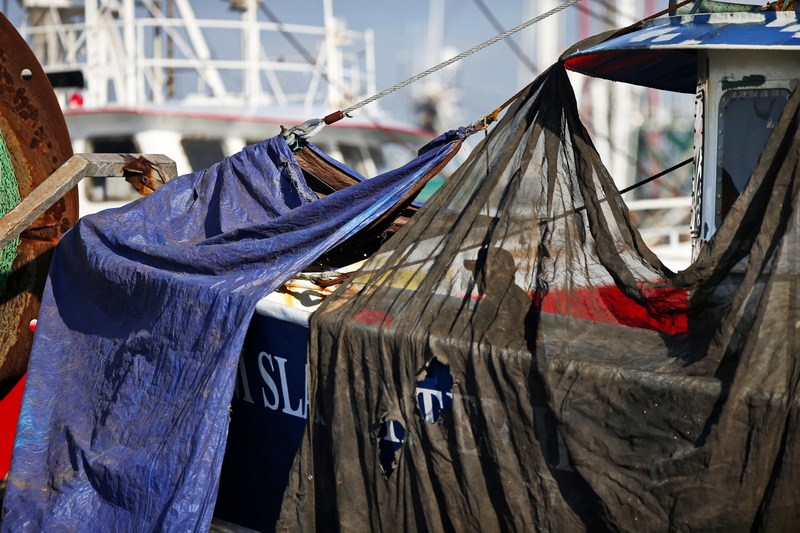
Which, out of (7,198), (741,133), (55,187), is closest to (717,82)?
(741,133)

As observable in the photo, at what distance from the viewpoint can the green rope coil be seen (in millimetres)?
5062

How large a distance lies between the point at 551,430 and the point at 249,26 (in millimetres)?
11941

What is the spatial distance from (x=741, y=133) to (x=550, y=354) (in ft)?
4.99

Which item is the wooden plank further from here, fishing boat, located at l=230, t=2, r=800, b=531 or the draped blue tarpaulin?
fishing boat, located at l=230, t=2, r=800, b=531

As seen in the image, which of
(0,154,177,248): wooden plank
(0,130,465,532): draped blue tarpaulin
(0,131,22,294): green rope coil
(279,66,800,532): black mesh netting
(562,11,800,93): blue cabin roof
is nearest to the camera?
(279,66,800,532): black mesh netting

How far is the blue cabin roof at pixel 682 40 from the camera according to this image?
3.48 m

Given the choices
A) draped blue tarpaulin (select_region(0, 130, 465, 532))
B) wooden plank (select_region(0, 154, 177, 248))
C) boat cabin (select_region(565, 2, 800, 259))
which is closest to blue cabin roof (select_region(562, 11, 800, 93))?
boat cabin (select_region(565, 2, 800, 259))

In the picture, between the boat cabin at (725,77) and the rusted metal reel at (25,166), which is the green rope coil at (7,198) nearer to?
the rusted metal reel at (25,166)

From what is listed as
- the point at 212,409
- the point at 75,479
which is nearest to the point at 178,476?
the point at 212,409

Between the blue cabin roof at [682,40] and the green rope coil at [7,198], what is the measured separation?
11.1 feet

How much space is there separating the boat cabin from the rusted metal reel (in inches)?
132

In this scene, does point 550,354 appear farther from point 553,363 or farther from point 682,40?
point 682,40

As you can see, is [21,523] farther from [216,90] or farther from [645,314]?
[216,90]

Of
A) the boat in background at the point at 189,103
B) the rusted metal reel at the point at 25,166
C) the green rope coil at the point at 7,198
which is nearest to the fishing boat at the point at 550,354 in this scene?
the rusted metal reel at the point at 25,166
